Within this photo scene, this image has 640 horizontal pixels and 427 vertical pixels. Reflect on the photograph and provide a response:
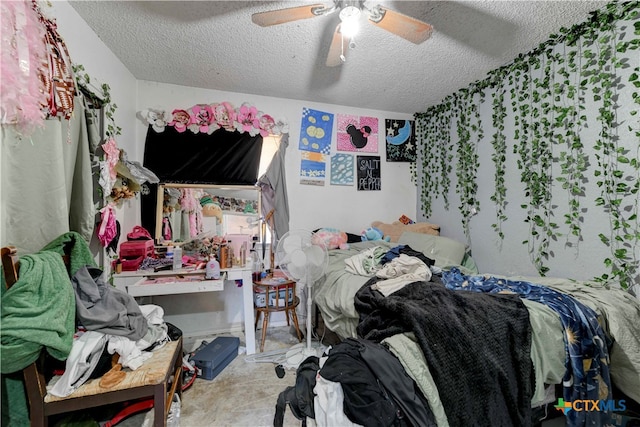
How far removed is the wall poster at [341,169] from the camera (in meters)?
3.17

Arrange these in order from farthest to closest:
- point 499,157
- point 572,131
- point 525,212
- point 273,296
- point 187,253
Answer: point 187,253
point 273,296
point 499,157
point 525,212
point 572,131

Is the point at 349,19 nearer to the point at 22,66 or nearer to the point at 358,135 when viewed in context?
the point at 22,66

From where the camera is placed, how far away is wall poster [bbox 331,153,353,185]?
317 centimetres

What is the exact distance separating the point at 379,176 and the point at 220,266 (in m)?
2.13

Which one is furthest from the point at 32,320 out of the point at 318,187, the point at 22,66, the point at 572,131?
the point at 572,131

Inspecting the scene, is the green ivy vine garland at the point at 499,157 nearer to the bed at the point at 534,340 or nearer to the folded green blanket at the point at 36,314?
the bed at the point at 534,340

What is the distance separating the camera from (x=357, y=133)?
10.7 feet

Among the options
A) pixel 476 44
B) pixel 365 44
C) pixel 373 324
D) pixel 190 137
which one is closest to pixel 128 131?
pixel 190 137

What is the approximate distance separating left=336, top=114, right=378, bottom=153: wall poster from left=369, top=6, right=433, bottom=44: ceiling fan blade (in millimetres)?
1719

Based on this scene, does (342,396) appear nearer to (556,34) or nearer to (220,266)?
(220,266)

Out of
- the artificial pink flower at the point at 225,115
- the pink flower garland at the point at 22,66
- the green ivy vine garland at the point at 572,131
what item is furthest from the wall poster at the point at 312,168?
the pink flower garland at the point at 22,66

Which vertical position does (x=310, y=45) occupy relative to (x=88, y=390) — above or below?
above

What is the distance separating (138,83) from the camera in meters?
2.58

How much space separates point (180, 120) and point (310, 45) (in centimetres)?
149
